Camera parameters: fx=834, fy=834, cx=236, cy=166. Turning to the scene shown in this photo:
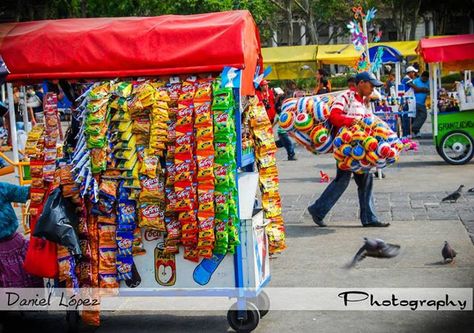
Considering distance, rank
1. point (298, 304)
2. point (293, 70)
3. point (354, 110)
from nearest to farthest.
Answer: point (298, 304) < point (354, 110) < point (293, 70)

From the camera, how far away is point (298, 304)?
6.89 meters

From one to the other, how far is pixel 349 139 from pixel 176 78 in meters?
3.74

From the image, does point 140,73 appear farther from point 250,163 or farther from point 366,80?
point 366,80

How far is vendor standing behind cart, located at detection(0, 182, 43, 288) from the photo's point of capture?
631cm

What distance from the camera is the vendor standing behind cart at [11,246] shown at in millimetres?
6312

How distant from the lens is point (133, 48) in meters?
5.93

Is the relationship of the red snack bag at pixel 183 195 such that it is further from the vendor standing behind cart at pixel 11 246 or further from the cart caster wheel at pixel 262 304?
the vendor standing behind cart at pixel 11 246

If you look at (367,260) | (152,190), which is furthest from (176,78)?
(367,260)

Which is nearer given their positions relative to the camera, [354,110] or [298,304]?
[298,304]

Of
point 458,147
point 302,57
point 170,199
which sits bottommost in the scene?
point 302,57

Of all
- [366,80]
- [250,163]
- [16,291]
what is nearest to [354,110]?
[366,80]

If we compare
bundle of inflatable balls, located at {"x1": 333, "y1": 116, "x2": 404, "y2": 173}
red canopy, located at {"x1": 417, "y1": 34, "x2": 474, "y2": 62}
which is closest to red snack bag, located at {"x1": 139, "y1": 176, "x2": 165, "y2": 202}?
bundle of inflatable balls, located at {"x1": 333, "y1": 116, "x2": 404, "y2": 173}

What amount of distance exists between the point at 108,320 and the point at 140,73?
6.92ft

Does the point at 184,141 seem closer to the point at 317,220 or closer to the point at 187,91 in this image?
the point at 187,91
